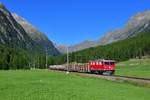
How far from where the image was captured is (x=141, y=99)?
126ft

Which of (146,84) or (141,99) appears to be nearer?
(141,99)

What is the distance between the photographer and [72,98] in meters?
37.0

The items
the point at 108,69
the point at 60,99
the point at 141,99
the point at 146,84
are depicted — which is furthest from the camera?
the point at 108,69

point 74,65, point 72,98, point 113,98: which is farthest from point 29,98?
point 74,65

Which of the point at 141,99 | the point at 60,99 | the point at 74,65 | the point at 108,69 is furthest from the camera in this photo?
the point at 74,65

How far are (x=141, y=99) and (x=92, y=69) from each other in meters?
75.0

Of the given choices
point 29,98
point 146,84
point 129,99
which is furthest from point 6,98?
point 146,84

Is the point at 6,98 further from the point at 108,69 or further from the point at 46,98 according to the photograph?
the point at 108,69

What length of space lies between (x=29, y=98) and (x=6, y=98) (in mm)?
2196

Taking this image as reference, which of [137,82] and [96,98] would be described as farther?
[137,82]

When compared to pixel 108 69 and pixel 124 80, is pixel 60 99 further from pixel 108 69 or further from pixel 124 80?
pixel 108 69

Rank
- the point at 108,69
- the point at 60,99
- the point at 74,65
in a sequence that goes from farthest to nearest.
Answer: the point at 74,65
the point at 108,69
the point at 60,99

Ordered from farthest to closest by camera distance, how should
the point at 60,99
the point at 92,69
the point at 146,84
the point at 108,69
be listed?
the point at 92,69, the point at 108,69, the point at 146,84, the point at 60,99

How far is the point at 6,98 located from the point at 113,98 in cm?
965
